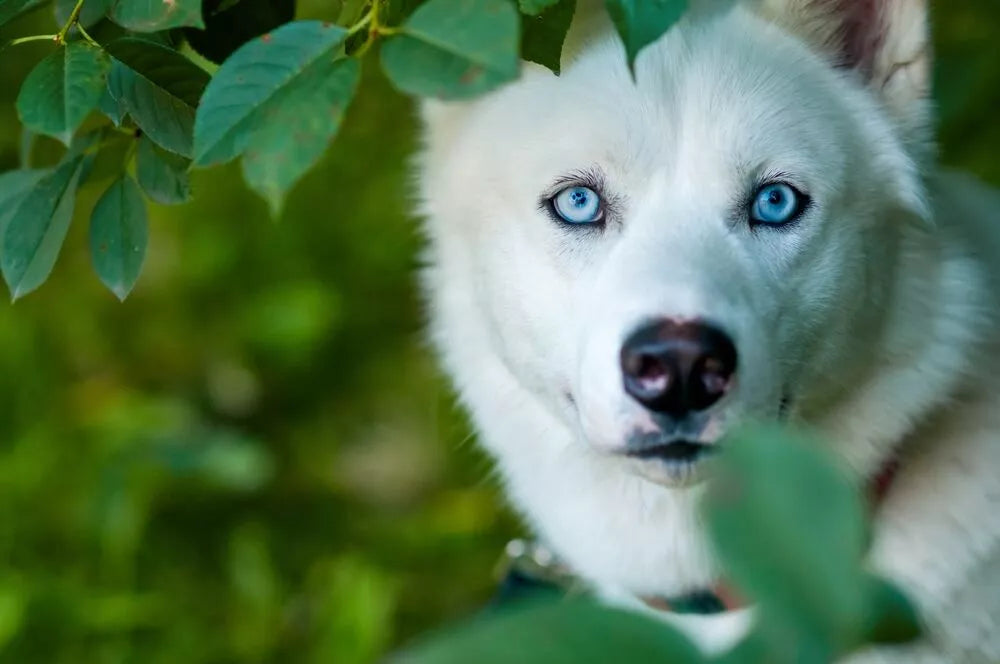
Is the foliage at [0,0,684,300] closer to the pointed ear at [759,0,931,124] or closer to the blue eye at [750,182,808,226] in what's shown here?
the blue eye at [750,182,808,226]

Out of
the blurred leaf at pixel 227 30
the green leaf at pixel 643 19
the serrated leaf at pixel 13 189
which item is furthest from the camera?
the blurred leaf at pixel 227 30

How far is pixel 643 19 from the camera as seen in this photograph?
1.28 m

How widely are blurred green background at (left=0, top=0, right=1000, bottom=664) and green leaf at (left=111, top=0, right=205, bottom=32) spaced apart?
7.03 ft

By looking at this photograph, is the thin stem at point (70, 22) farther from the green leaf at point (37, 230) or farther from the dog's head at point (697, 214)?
the dog's head at point (697, 214)

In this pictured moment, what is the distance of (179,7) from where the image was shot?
4.64 ft

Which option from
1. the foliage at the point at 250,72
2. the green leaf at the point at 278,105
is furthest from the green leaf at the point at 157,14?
the green leaf at the point at 278,105

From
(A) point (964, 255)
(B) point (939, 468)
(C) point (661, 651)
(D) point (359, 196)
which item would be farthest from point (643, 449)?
(D) point (359, 196)

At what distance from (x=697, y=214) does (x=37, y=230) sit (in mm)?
958

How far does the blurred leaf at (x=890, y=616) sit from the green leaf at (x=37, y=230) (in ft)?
3.90

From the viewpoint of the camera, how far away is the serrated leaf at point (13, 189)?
1.64m

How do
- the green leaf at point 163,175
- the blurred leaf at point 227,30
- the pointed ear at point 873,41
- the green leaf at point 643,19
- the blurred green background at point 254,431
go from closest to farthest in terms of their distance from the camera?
the green leaf at point 643,19
the green leaf at point 163,175
the blurred leaf at point 227,30
the pointed ear at point 873,41
the blurred green background at point 254,431

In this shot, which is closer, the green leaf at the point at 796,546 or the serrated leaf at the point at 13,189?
the green leaf at the point at 796,546

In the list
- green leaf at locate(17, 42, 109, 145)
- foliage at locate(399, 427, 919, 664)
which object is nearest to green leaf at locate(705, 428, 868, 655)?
foliage at locate(399, 427, 919, 664)

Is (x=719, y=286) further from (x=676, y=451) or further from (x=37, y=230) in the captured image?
(x=37, y=230)
